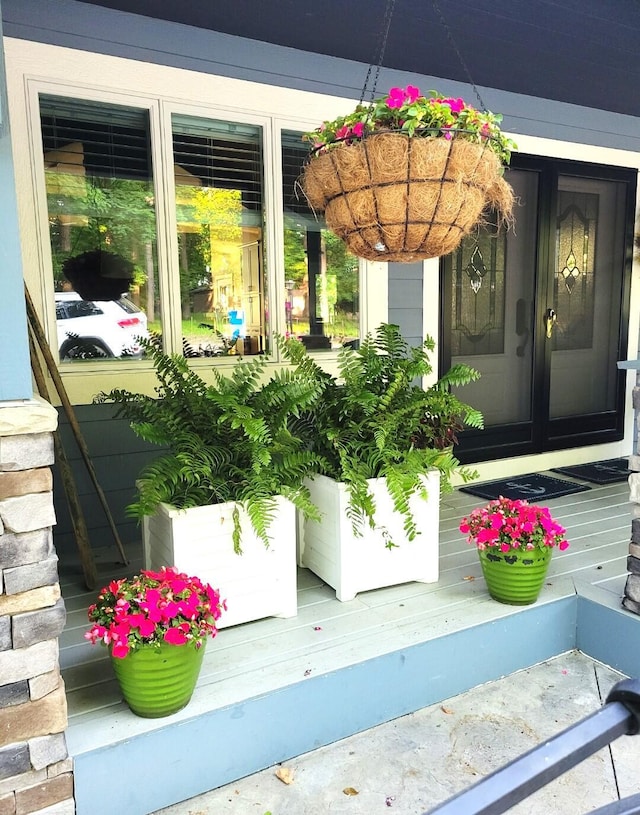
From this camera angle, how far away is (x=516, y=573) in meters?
2.10

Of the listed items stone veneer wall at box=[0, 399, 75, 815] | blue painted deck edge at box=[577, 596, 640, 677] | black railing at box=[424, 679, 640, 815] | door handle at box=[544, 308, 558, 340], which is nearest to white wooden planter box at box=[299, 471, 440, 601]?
blue painted deck edge at box=[577, 596, 640, 677]

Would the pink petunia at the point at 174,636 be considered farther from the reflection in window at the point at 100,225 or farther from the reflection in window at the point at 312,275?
the reflection in window at the point at 312,275

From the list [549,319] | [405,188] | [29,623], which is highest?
[405,188]

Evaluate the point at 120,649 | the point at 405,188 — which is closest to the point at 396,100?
the point at 405,188

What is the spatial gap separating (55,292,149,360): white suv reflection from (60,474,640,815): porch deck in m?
0.90

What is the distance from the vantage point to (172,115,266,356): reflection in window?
9.29 feet

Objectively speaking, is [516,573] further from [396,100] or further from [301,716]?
[396,100]

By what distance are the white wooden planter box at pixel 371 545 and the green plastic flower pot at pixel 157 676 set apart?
70cm

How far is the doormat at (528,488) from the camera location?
138 inches

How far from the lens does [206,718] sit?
160 centimetres

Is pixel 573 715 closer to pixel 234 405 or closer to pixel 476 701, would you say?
pixel 476 701

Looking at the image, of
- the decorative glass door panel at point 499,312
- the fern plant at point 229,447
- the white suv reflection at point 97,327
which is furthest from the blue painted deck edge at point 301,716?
the decorative glass door panel at point 499,312

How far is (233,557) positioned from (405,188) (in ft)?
4.00

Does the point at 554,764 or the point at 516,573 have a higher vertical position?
the point at 554,764
